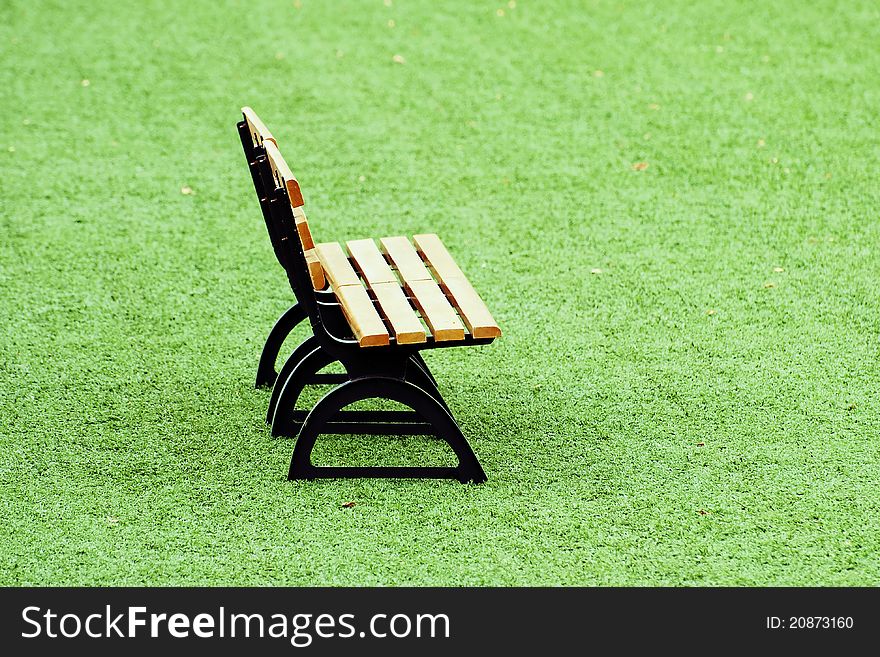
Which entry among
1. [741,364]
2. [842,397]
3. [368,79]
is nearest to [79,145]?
[368,79]

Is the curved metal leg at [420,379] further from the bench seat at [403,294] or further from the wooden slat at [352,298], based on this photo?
the wooden slat at [352,298]

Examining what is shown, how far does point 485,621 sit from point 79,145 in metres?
4.85

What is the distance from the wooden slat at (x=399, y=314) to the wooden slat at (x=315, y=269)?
0.19 metres

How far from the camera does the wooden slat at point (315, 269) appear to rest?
4121 millimetres

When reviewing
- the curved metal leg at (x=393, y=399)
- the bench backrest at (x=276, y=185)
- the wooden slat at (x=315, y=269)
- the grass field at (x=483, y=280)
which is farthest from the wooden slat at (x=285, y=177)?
the grass field at (x=483, y=280)

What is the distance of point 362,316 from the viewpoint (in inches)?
158

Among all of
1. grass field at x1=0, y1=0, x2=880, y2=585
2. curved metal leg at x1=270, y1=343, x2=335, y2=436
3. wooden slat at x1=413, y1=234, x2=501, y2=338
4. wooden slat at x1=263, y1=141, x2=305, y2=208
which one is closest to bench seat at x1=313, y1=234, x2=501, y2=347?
wooden slat at x1=413, y1=234, x2=501, y2=338

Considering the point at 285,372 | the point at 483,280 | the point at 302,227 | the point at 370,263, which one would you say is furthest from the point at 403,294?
the point at 483,280

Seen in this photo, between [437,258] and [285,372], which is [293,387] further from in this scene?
[437,258]

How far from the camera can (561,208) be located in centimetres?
657

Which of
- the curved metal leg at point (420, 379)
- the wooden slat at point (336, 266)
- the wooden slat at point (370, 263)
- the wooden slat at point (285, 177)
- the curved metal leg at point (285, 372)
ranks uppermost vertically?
the wooden slat at point (285, 177)

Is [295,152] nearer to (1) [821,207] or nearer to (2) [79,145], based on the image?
(2) [79,145]

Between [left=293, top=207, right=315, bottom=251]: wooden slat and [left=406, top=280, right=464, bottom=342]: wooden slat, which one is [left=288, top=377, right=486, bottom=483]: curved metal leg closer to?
[left=406, top=280, right=464, bottom=342]: wooden slat

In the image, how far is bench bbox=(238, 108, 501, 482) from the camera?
396 centimetres
